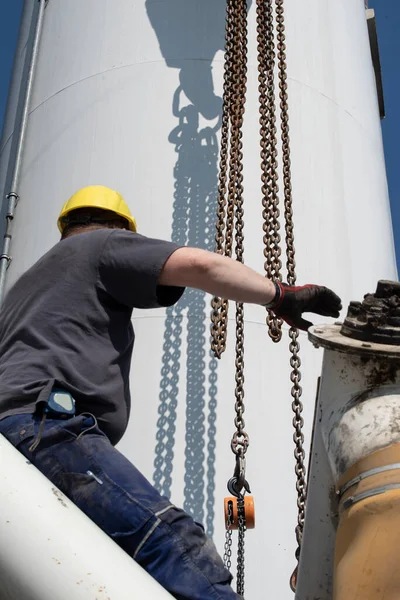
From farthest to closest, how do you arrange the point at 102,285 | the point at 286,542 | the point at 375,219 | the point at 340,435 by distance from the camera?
1. the point at 375,219
2. the point at 286,542
3. the point at 102,285
4. the point at 340,435

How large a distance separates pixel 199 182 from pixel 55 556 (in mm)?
2835

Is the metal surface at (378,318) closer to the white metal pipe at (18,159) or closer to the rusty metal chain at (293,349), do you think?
the rusty metal chain at (293,349)

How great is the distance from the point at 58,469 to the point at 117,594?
1.55 ft

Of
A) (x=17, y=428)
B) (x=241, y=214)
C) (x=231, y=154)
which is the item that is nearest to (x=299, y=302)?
(x=17, y=428)

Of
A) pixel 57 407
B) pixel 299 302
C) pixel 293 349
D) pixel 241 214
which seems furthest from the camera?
pixel 241 214

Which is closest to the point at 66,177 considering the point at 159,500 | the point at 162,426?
the point at 162,426

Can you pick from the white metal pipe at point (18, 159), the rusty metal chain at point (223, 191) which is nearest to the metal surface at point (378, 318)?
the rusty metal chain at point (223, 191)

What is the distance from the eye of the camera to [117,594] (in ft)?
4.16

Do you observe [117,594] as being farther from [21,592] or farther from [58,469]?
[58,469]

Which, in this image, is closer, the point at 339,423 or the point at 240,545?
the point at 339,423

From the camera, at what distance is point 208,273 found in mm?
1849

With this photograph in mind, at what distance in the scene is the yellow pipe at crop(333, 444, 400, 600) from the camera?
1.34 meters

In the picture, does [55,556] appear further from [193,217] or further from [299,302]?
[193,217]

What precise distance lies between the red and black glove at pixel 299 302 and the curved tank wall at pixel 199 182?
4.14ft
